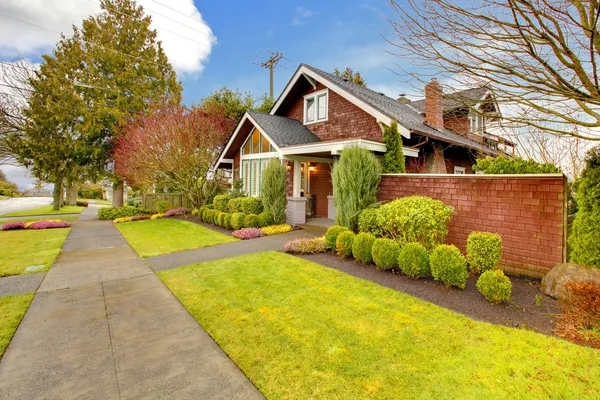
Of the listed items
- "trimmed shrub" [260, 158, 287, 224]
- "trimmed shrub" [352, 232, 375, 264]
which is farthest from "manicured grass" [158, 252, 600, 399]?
"trimmed shrub" [260, 158, 287, 224]

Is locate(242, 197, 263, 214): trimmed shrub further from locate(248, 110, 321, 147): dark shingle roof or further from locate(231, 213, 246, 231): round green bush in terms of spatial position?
locate(248, 110, 321, 147): dark shingle roof

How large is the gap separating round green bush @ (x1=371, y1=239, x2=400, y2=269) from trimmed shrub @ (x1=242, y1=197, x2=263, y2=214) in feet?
22.6

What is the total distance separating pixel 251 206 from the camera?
11773 millimetres

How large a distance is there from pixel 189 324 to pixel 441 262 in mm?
4217

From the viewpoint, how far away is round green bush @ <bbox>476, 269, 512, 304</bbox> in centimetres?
417

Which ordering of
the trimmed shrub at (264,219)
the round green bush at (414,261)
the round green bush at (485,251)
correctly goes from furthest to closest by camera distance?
the trimmed shrub at (264,219)
the round green bush at (414,261)
the round green bush at (485,251)

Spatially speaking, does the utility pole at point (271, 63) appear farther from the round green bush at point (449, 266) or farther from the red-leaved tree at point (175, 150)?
the round green bush at point (449, 266)

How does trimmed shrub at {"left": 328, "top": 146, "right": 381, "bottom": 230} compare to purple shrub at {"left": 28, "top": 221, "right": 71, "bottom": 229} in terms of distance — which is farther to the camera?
purple shrub at {"left": 28, "top": 221, "right": 71, "bottom": 229}

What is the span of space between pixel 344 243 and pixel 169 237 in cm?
675

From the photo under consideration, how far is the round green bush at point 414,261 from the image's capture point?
5.21 metres

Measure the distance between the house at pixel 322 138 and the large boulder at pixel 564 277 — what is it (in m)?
5.76

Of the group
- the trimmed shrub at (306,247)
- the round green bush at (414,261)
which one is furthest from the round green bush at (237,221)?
the round green bush at (414,261)

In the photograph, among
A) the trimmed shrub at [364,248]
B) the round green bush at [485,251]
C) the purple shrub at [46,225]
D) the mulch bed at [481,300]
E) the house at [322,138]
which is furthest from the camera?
the purple shrub at [46,225]

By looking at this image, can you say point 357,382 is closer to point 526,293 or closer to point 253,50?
point 526,293
